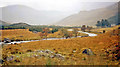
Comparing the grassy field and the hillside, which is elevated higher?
the hillside

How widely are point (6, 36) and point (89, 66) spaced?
3183cm

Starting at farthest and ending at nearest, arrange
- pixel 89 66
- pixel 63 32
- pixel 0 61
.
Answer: pixel 63 32 → pixel 0 61 → pixel 89 66

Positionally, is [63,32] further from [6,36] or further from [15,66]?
[15,66]

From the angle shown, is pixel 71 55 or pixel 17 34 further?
pixel 17 34

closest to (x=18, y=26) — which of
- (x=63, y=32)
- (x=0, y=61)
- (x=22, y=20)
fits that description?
(x=22, y=20)

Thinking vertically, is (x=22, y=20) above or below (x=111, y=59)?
above

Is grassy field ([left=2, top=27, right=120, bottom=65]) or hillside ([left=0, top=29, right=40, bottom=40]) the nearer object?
grassy field ([left=2, top=27, right=120, bottom=65])

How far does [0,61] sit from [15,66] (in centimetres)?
192

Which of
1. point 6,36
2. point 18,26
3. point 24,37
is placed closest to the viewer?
point 6,36

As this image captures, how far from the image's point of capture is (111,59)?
36.6 feet

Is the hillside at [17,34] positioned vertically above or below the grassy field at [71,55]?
Result: above

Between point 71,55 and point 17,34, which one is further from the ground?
point 17,34

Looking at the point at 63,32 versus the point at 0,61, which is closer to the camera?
the point at 0,61

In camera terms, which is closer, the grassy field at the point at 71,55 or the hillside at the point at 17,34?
the grassy field at the point at 71,55
